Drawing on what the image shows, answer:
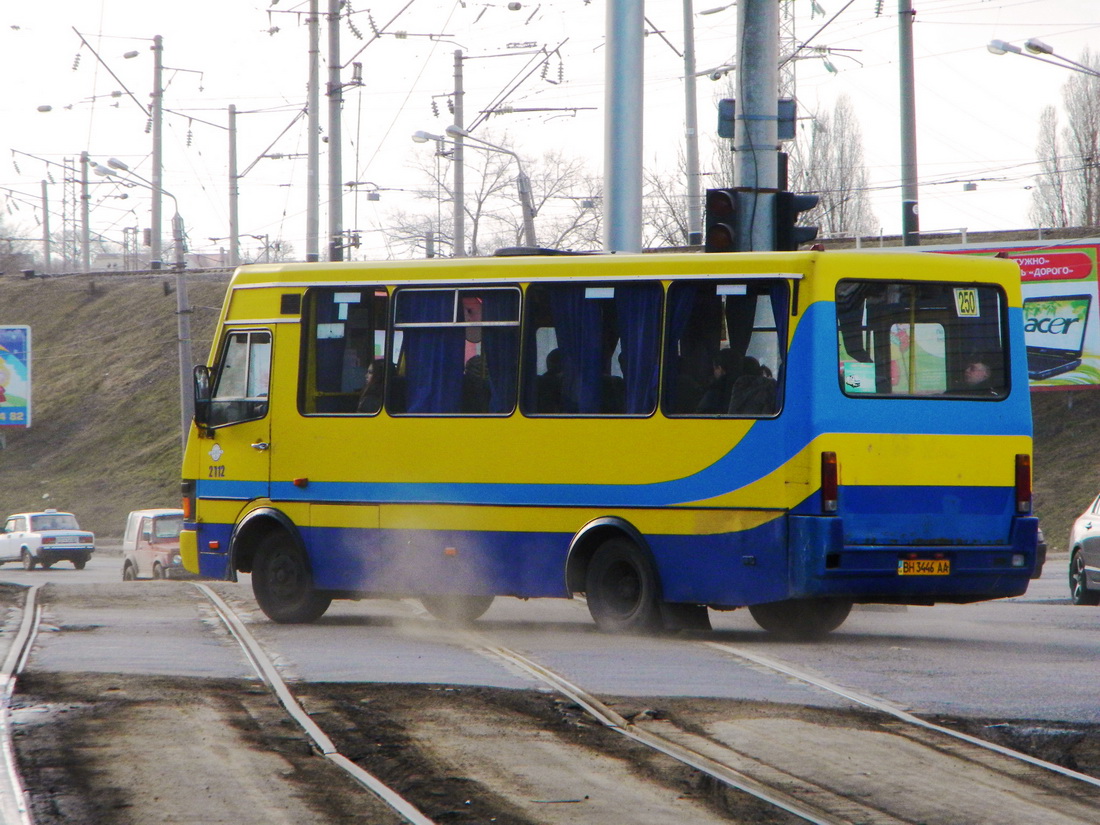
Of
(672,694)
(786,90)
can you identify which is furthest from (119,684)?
(786,90)

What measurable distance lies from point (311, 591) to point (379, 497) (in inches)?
44.5

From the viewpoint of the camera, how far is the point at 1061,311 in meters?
34.9

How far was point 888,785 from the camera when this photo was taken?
6.45 metres

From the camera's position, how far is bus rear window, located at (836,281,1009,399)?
36.5 feet

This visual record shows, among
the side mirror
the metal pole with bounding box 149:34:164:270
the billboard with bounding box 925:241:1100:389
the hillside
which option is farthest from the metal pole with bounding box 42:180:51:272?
the side mirror

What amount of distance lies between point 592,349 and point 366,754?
541cm

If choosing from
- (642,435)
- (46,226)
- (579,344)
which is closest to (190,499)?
(579,344)

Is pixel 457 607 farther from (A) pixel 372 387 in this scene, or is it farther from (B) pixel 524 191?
(B) pixel 524 191

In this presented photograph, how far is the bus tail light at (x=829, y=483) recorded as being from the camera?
10.8 metres

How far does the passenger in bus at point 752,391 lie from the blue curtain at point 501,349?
1.83 meters

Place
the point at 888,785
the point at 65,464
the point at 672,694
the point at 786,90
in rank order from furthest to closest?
the point at 65,464
the point at 786,90
the point at 672,694
the point at 888,785

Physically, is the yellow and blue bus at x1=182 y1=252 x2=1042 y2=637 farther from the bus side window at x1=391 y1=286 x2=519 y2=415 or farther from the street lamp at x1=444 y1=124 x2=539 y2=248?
the street lamp at x1=444 y1=124 x2=539 y2=248

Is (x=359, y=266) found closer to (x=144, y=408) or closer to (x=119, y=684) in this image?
(x=119, y=684)

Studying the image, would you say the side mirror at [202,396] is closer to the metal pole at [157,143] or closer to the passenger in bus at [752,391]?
the passenger in bus at [752,391]
